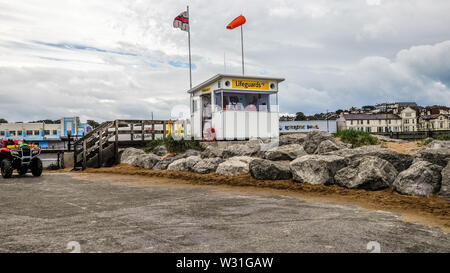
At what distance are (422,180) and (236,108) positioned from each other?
39.3ft

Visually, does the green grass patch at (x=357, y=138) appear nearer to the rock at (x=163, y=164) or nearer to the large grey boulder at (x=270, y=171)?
the large grey boulder at (x=270, y=171)

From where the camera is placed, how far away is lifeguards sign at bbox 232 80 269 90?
17.5m

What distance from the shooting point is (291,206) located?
6098mm

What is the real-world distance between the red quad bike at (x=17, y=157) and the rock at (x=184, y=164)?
192 inches

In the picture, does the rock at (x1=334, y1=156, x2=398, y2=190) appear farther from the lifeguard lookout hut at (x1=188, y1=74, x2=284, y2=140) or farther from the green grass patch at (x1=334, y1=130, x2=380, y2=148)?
the lifeguard lookout hut at (x1=188, y1=74, x2=284, y2=140)

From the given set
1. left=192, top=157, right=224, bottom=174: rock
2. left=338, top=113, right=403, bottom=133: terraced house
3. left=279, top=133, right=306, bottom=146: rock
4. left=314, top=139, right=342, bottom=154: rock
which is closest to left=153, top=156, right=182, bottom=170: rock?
left=192, top=157, right=224, bottom=174: rock

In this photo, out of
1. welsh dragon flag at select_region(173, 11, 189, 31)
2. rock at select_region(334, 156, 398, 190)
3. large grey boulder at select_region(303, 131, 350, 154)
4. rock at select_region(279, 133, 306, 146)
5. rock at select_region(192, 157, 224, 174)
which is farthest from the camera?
welsh dragon flag at select_region(173, 11, 189, 31)

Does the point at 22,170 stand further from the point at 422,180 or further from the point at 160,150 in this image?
the point at 422,180

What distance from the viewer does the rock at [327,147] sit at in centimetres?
1114

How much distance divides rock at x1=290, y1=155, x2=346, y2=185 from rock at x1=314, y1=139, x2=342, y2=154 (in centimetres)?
278

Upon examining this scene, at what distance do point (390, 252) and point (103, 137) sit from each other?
16135mm

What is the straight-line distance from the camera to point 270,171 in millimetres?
9047

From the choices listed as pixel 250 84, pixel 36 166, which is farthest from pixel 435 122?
pixel 36 166

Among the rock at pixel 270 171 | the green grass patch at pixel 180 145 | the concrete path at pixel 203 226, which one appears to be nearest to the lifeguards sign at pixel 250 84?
the green grass patch at pixel 180 145
